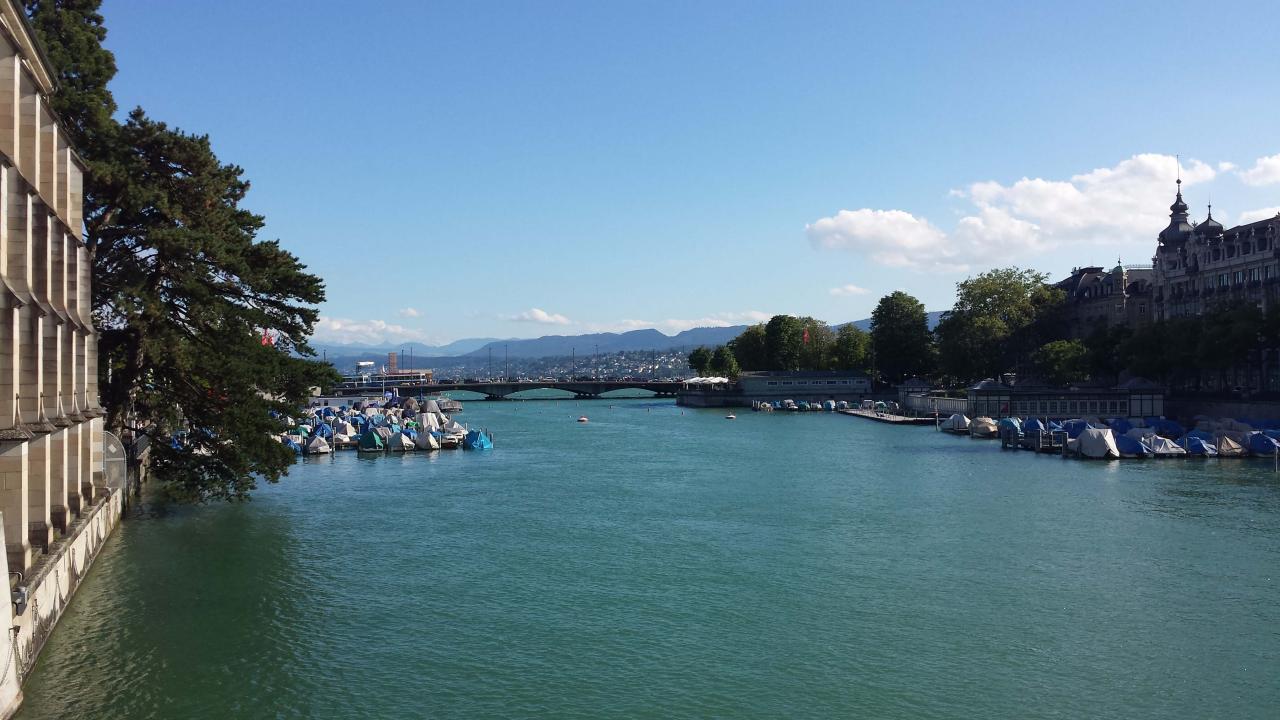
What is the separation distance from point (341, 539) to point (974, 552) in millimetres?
22100

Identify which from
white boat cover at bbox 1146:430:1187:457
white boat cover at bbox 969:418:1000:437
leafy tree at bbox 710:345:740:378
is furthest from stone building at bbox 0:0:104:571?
leafy tree at bbox 710:345:740:378

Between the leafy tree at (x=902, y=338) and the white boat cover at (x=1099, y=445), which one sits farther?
the leafy tree at (x=902, y=338)

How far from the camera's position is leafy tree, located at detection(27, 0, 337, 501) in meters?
34.8

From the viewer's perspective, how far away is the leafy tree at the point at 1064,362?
9894cm

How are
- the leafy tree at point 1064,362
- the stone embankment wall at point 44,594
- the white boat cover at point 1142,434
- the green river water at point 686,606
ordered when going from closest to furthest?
the stone embankment wall at point 44,594
the green river water at point 686,606
the white boat cover at point 1142,434
the leafy tree at point 1064,362

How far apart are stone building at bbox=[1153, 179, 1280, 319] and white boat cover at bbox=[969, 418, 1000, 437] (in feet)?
75.9

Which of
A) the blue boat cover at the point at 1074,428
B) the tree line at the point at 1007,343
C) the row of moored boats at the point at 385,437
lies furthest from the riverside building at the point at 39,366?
the tree line at the point at 1007,343

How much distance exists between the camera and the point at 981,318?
117 m

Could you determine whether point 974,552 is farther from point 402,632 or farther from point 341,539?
point 341,539

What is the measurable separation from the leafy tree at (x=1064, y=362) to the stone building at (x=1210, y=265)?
448 inches

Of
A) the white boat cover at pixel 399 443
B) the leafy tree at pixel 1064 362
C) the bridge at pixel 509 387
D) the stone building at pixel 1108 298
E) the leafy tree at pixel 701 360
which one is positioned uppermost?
the stone building at pixel 1108 298

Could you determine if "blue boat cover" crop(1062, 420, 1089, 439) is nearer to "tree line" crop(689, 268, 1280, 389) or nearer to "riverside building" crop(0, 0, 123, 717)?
"tree line" crop(689, 268, 1280, 389)

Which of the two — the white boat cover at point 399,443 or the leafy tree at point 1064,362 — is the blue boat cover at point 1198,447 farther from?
the white boat cover at point 399,443

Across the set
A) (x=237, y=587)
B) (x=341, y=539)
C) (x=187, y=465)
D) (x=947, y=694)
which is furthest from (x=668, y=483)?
(x=947, y=694)
